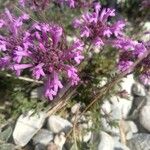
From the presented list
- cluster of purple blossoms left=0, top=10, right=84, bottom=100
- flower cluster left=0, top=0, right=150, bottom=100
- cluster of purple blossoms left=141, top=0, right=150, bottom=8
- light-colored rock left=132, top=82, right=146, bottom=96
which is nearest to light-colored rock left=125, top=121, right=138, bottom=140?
light-colored rock left=132, top=82, right=146, bottom=96

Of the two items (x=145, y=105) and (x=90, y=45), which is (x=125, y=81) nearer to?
(x=145, y=105)

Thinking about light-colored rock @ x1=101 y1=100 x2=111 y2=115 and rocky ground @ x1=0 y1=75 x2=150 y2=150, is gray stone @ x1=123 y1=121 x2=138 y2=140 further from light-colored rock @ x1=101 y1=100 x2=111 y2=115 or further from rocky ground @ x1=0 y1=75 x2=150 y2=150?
light-colored rock @ x1=101 y1=100 x2=111 y2=115

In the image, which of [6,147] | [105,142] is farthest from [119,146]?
[6,147]

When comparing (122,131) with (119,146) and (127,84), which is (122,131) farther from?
(127,84)

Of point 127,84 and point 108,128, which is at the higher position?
point 127,84

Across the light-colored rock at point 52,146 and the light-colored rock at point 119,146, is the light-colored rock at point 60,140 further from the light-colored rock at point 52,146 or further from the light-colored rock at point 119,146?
the light-colored rock at point 119,146

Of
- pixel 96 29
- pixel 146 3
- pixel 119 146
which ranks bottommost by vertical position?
pixel 119 146

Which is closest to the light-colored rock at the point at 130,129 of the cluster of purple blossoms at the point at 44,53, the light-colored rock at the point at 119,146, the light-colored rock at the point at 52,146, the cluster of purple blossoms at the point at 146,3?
the light-colored rock at the point at 119,146
